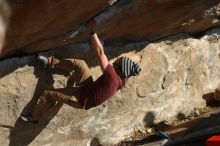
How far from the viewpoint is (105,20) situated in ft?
26.8

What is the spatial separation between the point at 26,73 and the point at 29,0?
1.60m

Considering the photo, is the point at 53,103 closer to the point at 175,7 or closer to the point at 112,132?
the point at 112,132

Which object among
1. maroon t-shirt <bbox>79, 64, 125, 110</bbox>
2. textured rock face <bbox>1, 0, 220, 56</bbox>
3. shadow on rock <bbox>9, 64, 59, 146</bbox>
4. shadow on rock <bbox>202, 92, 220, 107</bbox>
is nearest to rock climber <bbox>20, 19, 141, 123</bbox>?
maroon t-shirt <bbox>79, 64, 125, 110</bbox>

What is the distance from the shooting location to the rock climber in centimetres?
766

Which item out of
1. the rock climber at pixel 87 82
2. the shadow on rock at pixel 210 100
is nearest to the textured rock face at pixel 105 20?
the rock climber at pixel 87 82

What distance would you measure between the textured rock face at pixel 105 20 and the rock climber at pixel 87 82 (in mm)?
280

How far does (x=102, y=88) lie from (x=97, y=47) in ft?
1.90

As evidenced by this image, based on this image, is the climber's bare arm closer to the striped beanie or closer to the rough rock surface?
the striped beanie

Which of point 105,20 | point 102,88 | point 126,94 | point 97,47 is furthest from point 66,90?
point 126,94

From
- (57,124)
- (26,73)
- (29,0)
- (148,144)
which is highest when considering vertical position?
(29,0)

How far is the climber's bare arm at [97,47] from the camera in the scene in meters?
7.75

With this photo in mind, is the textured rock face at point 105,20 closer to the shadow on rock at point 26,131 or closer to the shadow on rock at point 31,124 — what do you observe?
the shadow on rock at point 31,124

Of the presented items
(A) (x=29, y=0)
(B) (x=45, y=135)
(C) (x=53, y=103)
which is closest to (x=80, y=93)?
(C) (x=53, y=103)

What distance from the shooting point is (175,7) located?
8.85 metres
